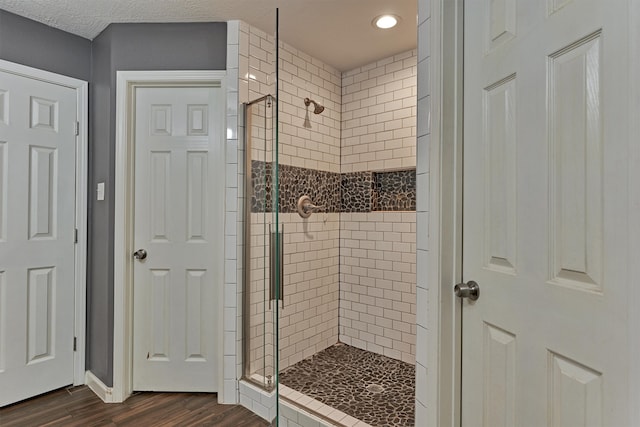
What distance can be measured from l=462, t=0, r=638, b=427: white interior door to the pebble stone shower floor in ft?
2.78

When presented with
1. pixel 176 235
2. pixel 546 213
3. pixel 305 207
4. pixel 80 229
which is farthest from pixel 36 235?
pixel 546 213

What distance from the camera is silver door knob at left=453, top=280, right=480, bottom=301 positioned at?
1144 millimetres

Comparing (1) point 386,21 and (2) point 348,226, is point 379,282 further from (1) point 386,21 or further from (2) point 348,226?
(1) point 386,21

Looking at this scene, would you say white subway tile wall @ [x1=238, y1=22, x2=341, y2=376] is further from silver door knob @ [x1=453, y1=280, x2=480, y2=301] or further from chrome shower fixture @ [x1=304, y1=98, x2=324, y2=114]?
silver door knob @ [x1=453, y1=280, x2=480, y2=301]

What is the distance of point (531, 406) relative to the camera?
938 millimetres

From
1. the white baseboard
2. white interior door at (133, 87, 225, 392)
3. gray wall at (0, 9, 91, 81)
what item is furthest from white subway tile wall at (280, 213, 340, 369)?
gray wall at (0, 9, 91, 81)

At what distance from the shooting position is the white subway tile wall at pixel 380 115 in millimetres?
2588

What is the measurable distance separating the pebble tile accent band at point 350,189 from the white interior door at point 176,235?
22.1 inches

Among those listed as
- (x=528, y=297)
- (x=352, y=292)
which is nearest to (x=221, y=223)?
(x=352, y=292)

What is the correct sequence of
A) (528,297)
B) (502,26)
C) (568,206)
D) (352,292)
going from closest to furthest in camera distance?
(568,206) < (528,297) < (502,26) < (352,292)

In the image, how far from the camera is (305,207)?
264cm

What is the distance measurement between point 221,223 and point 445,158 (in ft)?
4.80

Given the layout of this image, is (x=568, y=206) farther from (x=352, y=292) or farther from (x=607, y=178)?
(x=352, y=292)

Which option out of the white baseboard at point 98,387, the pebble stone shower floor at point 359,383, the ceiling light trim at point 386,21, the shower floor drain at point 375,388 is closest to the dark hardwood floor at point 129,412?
the white baseboard at point 98,387
